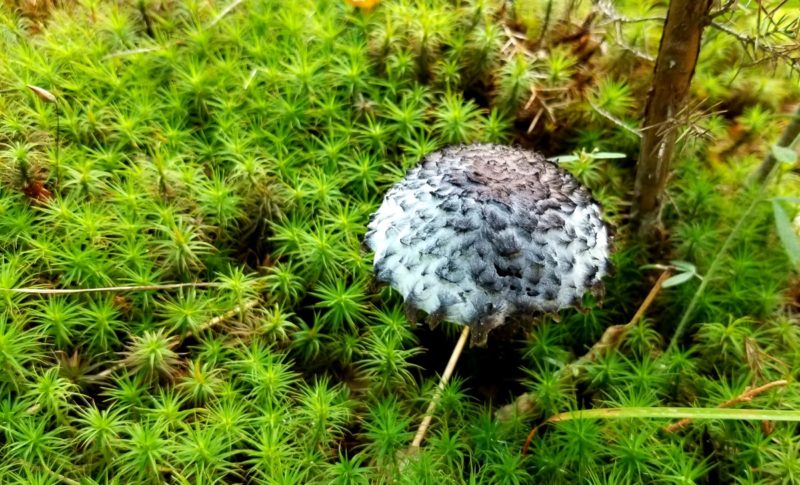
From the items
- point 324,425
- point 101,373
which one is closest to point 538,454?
point 324,425

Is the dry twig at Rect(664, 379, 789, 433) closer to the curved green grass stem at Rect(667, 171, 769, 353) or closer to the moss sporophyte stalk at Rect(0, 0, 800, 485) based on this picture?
the moss sporophyte stalk at Rect(0, 0, 800, 485)

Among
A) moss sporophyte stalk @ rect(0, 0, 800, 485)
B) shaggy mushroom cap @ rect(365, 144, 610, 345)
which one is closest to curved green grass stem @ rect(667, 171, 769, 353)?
moss sporophyte stalk @ rect(0, 0, 800, 485)

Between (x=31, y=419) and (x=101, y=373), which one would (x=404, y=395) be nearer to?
(x=101, y=373)

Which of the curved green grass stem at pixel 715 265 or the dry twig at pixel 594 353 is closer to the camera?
the curved green grass stem at pixel 715 265

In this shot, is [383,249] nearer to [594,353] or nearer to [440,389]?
[440,389]

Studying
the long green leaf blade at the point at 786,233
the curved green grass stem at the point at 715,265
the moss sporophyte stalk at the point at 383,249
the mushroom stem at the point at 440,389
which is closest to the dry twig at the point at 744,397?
the moss sporophyte stalk at the point at 383,249

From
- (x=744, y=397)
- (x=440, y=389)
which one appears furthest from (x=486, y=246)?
(x=744, y=397)

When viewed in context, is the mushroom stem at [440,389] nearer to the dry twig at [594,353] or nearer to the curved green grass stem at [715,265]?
the dry twig at [594,353]
